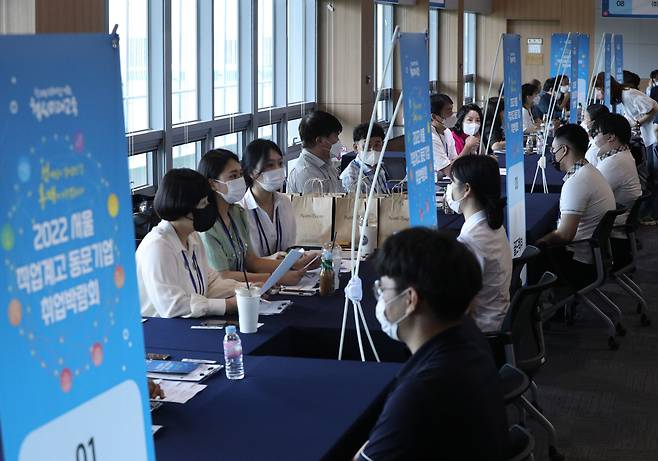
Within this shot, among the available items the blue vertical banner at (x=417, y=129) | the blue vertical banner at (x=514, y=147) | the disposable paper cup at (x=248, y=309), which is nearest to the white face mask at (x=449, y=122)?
the blue vertical banner at (x=514, y=147)

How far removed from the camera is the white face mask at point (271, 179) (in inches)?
188

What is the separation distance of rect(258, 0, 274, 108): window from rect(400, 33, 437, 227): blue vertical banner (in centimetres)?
433

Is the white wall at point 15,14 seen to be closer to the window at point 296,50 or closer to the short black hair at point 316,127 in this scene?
the short black hair at point 316,127

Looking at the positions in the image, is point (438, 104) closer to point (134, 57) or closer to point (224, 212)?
point (134, 57)

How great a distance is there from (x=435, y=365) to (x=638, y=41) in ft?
54.6

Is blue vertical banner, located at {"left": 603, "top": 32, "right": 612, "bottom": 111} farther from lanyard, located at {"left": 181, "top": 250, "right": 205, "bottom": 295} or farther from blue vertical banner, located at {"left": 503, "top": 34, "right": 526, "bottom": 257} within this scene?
lanyard, located at {"left": 181, "top": 250, "right": 205, "bottom": 295}

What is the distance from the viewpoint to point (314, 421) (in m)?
2.61

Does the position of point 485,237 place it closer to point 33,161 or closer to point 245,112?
point 33,161

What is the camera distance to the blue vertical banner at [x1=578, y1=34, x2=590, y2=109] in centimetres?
1205

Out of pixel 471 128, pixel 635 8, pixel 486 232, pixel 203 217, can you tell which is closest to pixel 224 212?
pixel 203 217

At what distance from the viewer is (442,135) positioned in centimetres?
792

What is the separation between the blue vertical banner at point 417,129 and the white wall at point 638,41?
1406 cm

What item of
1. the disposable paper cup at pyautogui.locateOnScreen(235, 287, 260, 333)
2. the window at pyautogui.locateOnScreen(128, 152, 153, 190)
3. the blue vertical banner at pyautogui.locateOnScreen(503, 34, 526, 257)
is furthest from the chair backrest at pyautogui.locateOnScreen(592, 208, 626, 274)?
the window at pyautogui.locateOnScreen(128, 152, 153, 190)

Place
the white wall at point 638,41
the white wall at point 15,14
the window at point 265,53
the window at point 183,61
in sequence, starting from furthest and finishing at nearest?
1. the white wall at point 638,41
2. the window at point 265,53
3. the window at point 183,61
4. the white wall at point 15,14
